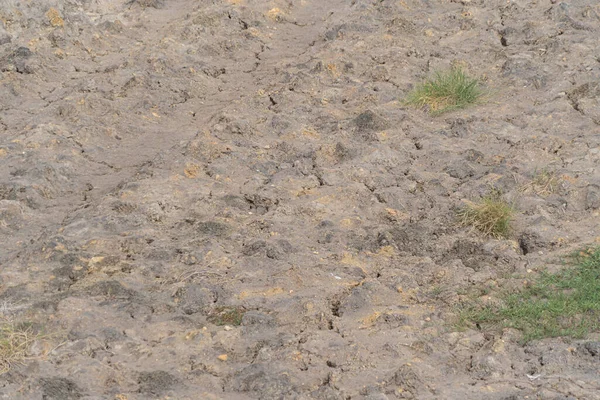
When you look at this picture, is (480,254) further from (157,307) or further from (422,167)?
(157,307)

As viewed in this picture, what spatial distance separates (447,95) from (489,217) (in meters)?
1.47

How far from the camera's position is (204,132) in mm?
5270

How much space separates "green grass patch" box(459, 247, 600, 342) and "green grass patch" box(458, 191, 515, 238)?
42 centimetres

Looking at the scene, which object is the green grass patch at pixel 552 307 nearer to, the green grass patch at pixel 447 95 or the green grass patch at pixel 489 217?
the green grass patch at pixel 489 217

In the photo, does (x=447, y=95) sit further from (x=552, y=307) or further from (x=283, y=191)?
(x=552, y=307)

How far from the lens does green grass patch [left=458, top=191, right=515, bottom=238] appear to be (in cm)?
432

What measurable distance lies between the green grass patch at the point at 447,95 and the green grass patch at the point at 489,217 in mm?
1231

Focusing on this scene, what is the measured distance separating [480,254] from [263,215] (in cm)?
110

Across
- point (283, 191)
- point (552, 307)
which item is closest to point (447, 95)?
point (283, 191)

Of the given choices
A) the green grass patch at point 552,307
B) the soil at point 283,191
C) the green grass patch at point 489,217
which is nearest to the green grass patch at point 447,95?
the soil at point 283,191

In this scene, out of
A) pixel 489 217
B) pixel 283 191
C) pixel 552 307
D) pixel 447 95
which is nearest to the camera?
pixel 552 307

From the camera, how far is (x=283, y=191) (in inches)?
188

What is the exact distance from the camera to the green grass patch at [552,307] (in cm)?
359

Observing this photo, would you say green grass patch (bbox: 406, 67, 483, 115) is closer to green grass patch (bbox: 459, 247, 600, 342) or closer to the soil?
the soil
